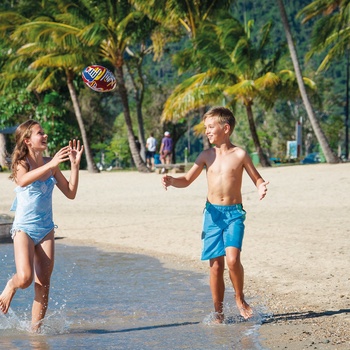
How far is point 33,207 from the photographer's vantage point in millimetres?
6117

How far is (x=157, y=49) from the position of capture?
36500 millimetres

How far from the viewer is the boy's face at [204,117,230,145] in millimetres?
6578

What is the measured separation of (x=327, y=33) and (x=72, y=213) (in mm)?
13162

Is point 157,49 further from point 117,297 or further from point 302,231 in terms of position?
point 117,297

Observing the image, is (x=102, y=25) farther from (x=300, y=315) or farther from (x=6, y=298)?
(x=6, y=298)

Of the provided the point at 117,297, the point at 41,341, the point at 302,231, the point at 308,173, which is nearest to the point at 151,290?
the point at 117,297

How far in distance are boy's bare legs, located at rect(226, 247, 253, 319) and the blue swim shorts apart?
0.06m

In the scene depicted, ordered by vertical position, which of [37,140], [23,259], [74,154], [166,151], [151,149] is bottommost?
[151,149]

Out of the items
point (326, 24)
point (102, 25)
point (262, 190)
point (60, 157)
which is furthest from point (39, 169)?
point (102, 25)

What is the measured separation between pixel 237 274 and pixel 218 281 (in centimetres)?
17

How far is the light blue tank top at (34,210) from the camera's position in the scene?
6.11m

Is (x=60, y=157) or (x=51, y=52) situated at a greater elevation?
(x=51, y=52)

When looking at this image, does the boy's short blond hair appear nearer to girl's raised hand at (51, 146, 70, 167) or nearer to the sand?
girl's raised hand at (51, 146, 70, 167)

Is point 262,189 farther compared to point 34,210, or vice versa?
point 262,189
